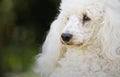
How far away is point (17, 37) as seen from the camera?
2.30m

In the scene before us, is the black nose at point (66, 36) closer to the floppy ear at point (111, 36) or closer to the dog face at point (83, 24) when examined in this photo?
the dog face at point (83, 24)

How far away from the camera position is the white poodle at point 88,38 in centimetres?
183

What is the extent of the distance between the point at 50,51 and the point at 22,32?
40 centimetres

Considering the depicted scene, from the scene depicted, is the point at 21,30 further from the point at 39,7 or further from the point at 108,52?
the point at 108,52

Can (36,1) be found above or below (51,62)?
above

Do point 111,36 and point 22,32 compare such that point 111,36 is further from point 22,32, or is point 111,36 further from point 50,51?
point 22,32

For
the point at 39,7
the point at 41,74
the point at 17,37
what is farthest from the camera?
the point at 17,37

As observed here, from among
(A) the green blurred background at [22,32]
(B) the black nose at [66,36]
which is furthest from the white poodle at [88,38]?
(A) the green blurred background at [22,32]

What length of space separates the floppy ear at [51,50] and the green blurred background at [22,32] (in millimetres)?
103

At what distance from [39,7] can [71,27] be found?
0.35 metres

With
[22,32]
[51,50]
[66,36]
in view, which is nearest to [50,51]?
[51,50]

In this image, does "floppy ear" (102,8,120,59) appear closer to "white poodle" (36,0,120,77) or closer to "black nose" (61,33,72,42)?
"white poodle" (36,0,120,77)

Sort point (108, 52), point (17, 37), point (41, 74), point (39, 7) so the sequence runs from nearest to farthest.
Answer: point (108, 52) < point (41, 74) < point (39, 7) < point (17, 37)

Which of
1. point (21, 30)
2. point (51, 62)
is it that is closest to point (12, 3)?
point (21, 30)
